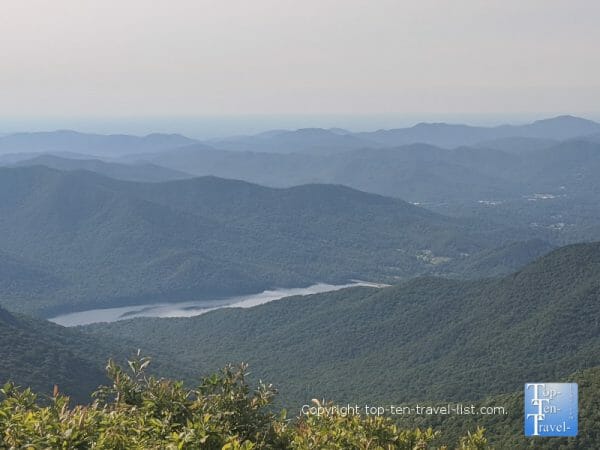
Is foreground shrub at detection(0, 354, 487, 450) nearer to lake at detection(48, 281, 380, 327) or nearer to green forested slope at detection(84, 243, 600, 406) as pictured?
green forested slope at detection(84, 243, 600, 406)

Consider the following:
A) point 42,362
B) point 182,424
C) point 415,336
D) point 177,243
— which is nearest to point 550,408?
point 182,424

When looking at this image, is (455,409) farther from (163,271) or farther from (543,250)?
(543,250)

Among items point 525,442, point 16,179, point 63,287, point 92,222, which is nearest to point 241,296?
point 63,287

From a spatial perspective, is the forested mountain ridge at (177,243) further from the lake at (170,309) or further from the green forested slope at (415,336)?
the green forested slope at (415,336)

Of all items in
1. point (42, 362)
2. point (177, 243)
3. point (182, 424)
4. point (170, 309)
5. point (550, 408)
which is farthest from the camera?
point (177, 243)

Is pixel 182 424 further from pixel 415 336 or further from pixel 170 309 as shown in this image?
pixel 170 309

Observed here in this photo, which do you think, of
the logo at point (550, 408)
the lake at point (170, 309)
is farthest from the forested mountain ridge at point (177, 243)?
the logo at point (550, 408)

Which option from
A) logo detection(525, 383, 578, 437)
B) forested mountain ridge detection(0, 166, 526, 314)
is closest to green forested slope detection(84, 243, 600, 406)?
logo detection(525, 383, 578, 437)
